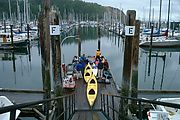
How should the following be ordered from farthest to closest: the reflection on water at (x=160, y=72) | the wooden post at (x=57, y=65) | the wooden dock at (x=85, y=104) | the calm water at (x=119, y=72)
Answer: the reflection on water at (x=160, y=72) < the calm water at (x=119, y=72) < the wooden dock at (x=85, y=104) < the wooden post at (x=57, y=65)

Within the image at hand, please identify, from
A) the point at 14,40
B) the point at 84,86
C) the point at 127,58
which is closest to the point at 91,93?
the point at 84,86

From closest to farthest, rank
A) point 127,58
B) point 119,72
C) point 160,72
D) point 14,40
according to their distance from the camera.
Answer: point 127,58 < point 119,72 < point 160,72 < point 14,40

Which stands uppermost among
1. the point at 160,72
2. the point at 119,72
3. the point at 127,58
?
the point at 127,58

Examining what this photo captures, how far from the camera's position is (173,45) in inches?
1939

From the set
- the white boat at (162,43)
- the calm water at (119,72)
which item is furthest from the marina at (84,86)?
the white boat at (162,43)

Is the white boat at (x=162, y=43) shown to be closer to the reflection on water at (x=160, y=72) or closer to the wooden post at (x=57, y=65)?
the reflection on water at (x=160, y=72)

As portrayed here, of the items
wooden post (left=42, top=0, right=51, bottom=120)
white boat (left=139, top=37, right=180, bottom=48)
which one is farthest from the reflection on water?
wooden post (left=42, top=0, right=51, bottom=120)

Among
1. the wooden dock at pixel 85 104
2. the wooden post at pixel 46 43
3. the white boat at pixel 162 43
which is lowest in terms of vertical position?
the wooden dock at pixel 85 104

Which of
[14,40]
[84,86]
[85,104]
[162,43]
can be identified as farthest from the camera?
[14,40]

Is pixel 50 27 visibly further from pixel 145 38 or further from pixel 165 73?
pixel 145 38

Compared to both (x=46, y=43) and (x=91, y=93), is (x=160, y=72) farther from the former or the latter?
(x=46, y=43)

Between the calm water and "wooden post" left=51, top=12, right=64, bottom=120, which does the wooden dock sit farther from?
the calm water

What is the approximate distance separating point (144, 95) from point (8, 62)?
26445mm

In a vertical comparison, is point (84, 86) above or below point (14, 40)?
below
